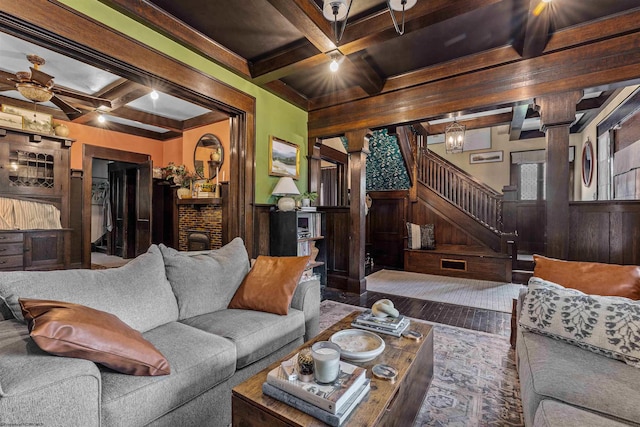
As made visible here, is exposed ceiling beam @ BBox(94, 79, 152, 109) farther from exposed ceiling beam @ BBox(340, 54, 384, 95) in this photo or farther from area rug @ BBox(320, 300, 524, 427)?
area rug @ BBox(320, 300, 524, 427)

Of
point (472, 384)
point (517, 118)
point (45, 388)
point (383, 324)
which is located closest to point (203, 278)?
point (45, 388)

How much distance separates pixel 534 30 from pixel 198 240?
17.0ft

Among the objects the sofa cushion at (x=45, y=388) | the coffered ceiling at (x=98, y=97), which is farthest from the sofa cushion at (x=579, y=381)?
the coffered ceiling at (x=98, y=97)

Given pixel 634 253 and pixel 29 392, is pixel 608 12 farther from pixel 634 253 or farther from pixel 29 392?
pixel 29 392

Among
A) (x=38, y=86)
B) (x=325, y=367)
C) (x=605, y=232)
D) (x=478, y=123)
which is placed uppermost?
(x=478, y=123)

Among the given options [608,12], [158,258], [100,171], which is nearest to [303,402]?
[158,258]

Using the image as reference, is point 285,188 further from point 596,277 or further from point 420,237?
point 420,237

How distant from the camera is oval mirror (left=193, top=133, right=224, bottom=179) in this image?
519cm

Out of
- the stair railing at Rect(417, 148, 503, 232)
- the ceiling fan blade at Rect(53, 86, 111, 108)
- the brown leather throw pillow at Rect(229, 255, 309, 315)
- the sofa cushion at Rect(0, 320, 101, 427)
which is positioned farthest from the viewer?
the stair railing at Rect(417, 148, 503, 232)

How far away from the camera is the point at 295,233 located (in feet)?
12.2

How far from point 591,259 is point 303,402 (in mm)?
3464

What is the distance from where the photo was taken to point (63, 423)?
100 cm

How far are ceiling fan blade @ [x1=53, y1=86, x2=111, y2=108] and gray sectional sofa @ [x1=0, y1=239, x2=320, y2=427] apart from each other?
277 centimetres

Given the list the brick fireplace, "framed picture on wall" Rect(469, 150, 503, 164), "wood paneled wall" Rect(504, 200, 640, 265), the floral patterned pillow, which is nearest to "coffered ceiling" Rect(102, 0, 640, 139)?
"wood paneled wall" Rect(504, 200, 640, 265)
